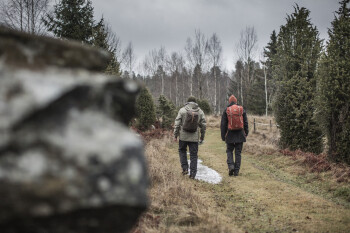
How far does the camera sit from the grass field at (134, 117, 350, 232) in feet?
11.3

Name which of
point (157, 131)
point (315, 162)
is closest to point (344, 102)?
point (315, 162)

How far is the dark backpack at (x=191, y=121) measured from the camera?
6648 mm

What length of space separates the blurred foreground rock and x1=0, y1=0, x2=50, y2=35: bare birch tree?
18.9 metres

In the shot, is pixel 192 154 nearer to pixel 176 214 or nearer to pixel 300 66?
pixel 176 214

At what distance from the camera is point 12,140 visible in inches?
40.6

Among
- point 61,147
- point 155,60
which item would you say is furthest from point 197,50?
point 61,147

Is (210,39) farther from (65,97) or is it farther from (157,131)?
(65,97)

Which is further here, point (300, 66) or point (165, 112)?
point (165, 112)

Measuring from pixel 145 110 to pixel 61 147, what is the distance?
16423mm

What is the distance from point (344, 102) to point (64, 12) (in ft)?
57.8

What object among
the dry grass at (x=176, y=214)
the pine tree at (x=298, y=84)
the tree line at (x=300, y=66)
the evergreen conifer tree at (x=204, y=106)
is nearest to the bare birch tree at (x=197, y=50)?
the evergreen conifer tree at (x=204, y=106)

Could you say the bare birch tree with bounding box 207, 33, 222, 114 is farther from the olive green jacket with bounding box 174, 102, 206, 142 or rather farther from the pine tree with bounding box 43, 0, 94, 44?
the olive green jacket with bounding box 174, 102, 206, 142

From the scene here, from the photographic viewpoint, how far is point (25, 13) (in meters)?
17.6

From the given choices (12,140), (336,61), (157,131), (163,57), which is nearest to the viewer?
(12,140)
